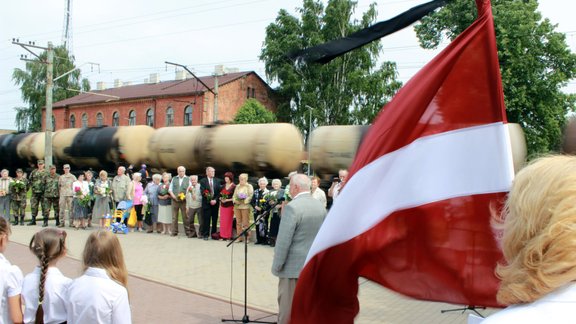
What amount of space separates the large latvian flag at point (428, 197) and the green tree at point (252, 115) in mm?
41967

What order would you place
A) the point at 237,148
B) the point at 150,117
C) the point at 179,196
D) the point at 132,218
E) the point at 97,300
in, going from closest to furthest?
1. the point at 97,300
2. the point at 179,196
3. the point at 132,218
4. the point at 237,148
5. the point at 150,117

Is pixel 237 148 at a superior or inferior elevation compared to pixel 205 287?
superior

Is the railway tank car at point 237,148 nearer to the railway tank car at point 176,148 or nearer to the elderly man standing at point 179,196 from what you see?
the railway tank car at point 176,148

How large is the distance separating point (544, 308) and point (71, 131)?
1034 inches

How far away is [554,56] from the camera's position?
103 feet

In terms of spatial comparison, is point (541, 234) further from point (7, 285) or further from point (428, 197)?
point (7, 285)

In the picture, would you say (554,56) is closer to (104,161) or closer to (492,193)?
→ (104,161)

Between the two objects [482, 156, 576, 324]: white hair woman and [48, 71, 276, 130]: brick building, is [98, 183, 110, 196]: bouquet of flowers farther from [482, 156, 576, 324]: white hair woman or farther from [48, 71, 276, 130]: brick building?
[48, 71, 276, 130]: brick building

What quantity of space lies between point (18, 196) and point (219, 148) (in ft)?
22.9

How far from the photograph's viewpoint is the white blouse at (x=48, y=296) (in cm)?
341

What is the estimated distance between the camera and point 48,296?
343 cm

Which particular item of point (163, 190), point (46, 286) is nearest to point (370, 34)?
point (46, 286)

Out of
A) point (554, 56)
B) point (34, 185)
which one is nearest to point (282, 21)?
point (554, 56)

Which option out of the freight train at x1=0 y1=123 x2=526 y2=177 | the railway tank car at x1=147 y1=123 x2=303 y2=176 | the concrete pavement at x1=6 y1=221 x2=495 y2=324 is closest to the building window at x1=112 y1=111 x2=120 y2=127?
the freight train at x1=0 y1=123 x2=526 y2=177
